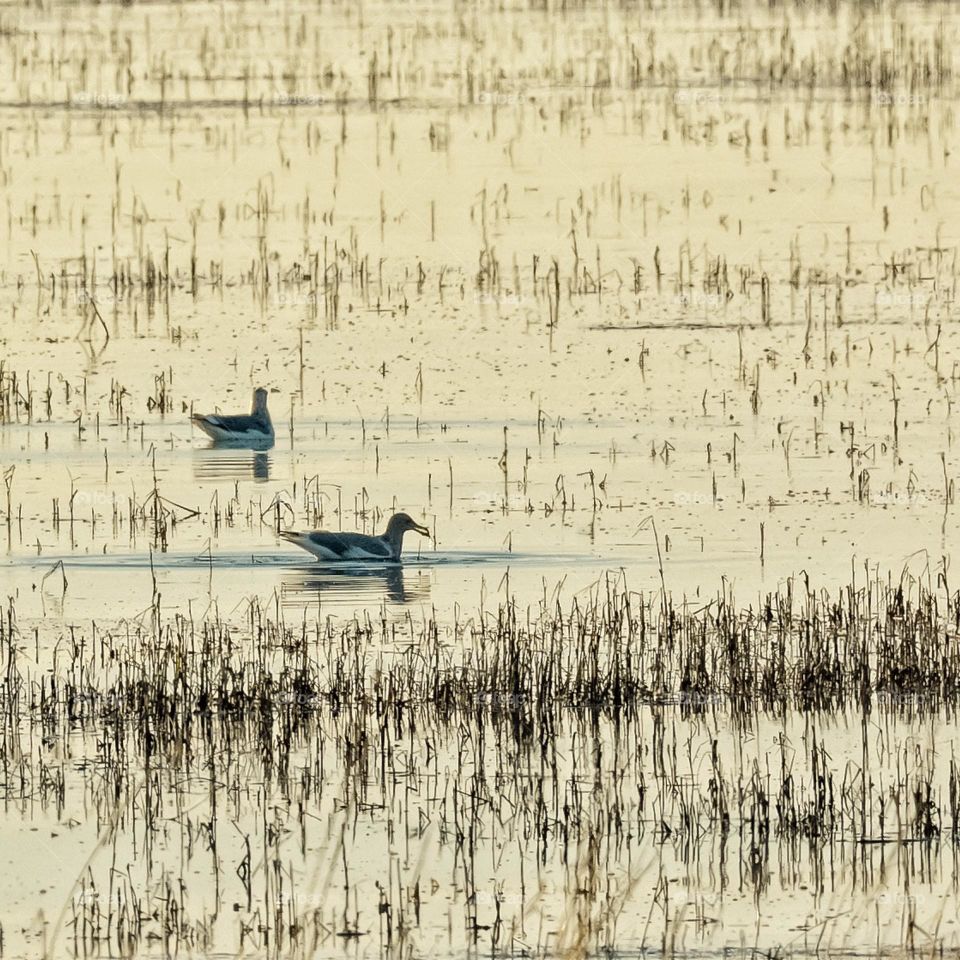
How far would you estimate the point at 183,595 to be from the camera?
13680 millimetres

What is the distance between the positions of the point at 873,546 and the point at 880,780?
5246mm

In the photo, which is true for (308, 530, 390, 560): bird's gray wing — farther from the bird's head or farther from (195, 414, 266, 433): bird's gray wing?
(195, 414, 266, 433): bird's gray wing

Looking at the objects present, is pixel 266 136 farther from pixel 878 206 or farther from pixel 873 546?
pixel 873 546

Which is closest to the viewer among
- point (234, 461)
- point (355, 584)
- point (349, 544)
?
point (355, 584)

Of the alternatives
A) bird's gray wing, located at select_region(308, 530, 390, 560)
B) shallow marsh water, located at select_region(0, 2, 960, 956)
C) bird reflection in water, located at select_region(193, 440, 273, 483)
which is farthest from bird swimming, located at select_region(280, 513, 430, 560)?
bird reflection in water, located at select_region(193, 440, 273, 483)

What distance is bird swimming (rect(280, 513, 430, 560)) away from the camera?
48.3ft

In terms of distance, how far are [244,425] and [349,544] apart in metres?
3.77

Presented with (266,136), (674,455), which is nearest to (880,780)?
(674,455)

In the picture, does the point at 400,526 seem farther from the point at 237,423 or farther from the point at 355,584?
the point at 237,423

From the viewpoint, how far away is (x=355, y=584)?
1438cm

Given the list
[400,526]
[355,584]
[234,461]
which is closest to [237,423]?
[234,461]

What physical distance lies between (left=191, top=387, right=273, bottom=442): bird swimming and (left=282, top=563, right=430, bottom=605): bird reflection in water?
11.6 feet

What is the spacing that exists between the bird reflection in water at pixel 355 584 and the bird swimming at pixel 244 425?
3537 mm

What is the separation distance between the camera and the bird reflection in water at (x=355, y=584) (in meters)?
13.9
